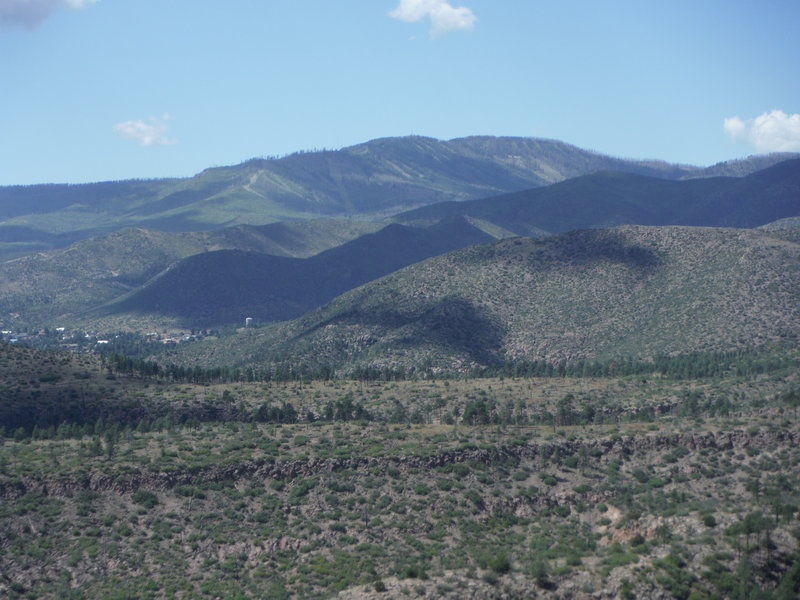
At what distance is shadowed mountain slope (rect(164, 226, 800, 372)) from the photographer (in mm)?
126688

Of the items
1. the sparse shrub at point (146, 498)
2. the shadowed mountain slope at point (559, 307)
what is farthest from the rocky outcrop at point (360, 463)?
the shadowed mountain slope at point (559, 307)

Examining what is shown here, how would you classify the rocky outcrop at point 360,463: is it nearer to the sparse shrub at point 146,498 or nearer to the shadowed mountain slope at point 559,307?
the sparse shrub at point 146,498

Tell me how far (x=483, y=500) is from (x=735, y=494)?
13.7 m

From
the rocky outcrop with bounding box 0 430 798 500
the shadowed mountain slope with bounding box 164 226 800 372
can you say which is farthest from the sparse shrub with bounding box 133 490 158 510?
the shadowed mountain slope with bounding box 164 226 800 372

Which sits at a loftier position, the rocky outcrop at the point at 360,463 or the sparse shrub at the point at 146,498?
the rocky outcrop at the point at 360,463

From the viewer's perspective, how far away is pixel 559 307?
146m

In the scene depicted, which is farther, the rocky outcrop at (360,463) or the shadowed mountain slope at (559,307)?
the shadowed mountain slope at (559,307)

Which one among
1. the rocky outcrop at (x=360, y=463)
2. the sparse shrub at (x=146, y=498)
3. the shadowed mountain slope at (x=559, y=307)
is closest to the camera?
the sparse shrub at (x=146, y=498)

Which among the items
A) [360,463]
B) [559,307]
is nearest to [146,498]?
[360,463]

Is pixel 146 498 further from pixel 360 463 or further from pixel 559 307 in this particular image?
pixel 559 307

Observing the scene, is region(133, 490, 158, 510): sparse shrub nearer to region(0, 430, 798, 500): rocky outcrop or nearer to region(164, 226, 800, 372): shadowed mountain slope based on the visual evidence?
region(0, 430, 798, 500): rocky outcrop

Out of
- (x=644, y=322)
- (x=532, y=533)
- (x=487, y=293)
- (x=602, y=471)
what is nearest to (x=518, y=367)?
(x=644, y=322)

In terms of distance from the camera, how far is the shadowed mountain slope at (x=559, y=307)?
127 m

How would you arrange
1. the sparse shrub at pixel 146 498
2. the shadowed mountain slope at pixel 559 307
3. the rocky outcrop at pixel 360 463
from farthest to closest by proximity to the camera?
the shadowed mountain slope at pixel 559 307 → the rocky outcrop at pixel 360 463 → the sparse shrub at pixel 146 498
